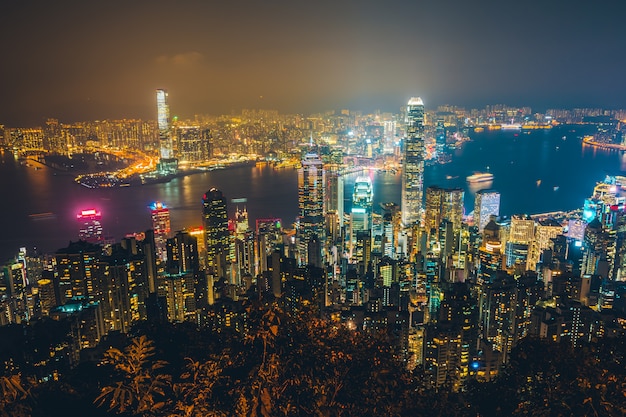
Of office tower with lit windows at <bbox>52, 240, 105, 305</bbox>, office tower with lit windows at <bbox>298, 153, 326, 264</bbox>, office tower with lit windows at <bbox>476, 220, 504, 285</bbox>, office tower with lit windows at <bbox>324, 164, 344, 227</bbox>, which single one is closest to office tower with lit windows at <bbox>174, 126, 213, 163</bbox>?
office tower with lit windows at <bbox>298, 153, 326, 264</bbox>

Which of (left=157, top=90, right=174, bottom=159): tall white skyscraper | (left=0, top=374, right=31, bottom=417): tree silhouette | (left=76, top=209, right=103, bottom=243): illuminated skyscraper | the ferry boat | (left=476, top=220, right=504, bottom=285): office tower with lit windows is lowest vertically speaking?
(left=476, top=220, right=504, bottom=285): office tower with lit windows

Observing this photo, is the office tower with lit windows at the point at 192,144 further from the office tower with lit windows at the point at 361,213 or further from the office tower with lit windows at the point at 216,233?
the office tower with lit windows at the point at 216,233

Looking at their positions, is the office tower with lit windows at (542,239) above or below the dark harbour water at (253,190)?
Result: below

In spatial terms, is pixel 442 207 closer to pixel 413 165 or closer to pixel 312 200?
pixel 413 165

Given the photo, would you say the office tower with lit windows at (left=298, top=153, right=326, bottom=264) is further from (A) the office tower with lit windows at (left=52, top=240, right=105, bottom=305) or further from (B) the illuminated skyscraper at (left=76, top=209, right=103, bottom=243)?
(A) the office tower with lit windows at (left=52, top=240, right=105, bottom=305)

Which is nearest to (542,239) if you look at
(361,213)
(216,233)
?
(361,213)

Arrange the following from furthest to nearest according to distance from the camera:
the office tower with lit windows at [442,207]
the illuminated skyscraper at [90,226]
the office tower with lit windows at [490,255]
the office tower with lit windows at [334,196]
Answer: the office tower with lit windows at [334,196] < the office tower with lit windows at [442,207] < the illuminated skyscraper at [90,226] < the office tower with lit windows at [490,255]

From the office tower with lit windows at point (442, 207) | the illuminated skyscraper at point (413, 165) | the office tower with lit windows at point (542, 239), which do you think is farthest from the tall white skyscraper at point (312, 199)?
the office tower with lit windows at point (542, 239)

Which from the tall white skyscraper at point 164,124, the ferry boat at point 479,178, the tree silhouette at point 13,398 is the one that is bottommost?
the ferry boat at point 479,178
